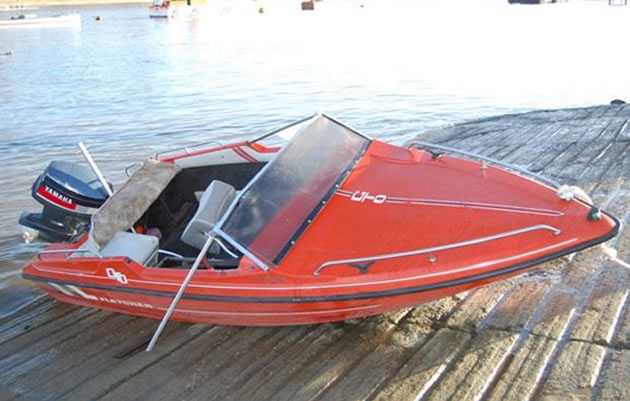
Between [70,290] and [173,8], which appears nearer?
[70,290]

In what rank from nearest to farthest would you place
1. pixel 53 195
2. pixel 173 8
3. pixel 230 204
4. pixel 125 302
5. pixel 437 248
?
pixel 437 248, pixel 125 302, pixel 230 204, pixel 53 195, pixel 173 8

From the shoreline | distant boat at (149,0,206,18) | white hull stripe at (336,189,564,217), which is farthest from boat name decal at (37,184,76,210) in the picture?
the shoreline

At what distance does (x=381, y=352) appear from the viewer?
404 centimetres

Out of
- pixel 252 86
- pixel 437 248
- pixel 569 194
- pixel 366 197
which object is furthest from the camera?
pixel 252 86

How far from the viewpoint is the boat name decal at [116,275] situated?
4.58 metres

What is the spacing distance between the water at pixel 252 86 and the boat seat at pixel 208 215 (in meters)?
2.20

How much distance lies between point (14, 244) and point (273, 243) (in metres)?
4.95

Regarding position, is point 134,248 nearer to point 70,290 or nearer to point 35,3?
point 70,290

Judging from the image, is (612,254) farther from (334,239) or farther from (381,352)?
(334,239)

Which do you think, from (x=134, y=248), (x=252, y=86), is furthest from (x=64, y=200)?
(x=252, y=86)

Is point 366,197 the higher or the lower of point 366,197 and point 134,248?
the higher

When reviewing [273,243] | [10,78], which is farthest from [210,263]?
[10,78]

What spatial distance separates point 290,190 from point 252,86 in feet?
55.2

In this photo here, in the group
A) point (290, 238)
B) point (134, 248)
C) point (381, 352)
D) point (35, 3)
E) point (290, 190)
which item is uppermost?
point (35, 3)
